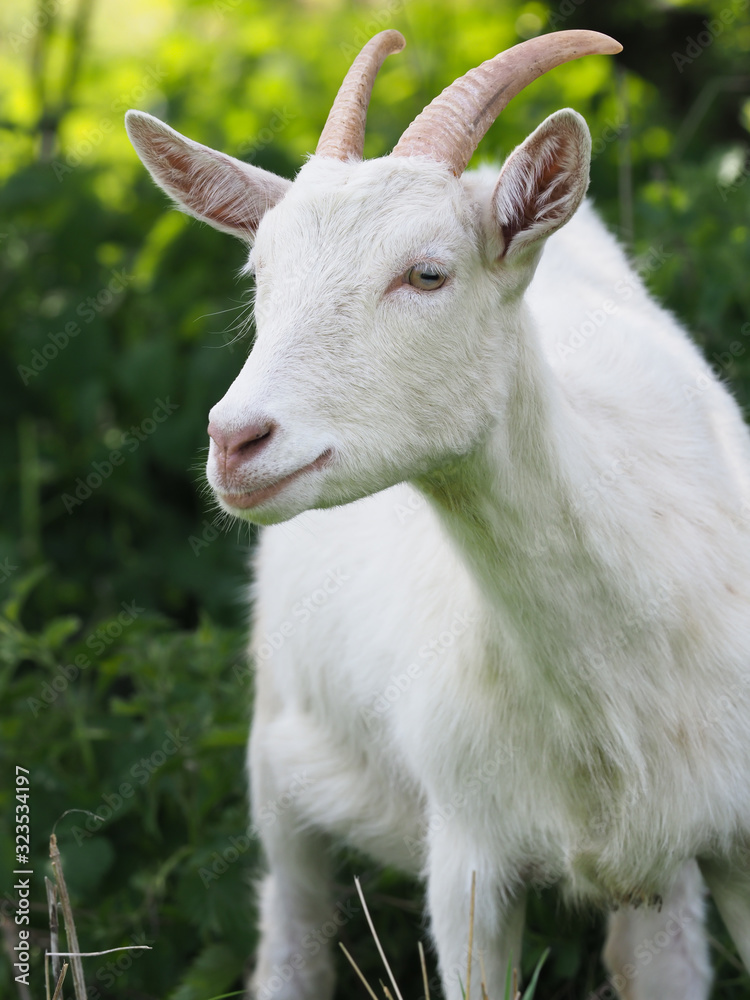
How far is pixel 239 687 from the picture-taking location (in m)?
4.27

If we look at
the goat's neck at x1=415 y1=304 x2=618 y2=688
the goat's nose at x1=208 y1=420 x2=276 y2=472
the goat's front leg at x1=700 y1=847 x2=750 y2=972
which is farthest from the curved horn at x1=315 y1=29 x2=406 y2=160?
the goat's front leg at x1=700 y1=847 x2=750 y2=972

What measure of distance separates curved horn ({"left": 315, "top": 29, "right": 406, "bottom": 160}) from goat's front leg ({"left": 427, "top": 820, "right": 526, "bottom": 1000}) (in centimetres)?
155

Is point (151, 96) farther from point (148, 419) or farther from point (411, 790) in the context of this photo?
point (411, 790)

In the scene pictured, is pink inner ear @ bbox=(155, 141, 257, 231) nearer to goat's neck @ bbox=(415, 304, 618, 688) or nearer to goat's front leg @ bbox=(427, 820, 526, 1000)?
goat's neck @ bbox=(415, 304, 618, 688)

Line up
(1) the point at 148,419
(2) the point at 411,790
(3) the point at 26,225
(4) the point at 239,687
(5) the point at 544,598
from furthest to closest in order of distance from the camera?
(3) the point at 26,225, (1) the point at 148,419, (4) the point at 239,687, (2) the point at 411,790, (5) the point at 544,598

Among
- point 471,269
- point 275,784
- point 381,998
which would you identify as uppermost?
point 471,269

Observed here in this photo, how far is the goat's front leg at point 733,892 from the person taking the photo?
281 cm

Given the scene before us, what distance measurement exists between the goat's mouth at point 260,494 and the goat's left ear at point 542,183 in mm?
589

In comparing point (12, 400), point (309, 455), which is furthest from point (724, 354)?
point (12, 400)

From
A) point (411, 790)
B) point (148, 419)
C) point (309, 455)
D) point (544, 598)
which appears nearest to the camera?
point (309, 455)

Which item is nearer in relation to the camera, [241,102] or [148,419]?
[148,419]

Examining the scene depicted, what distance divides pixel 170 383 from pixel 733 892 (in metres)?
3.47

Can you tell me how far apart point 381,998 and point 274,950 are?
1.20ft

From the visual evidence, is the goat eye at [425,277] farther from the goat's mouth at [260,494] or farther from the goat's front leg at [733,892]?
the goat's front leg at [733,892]
